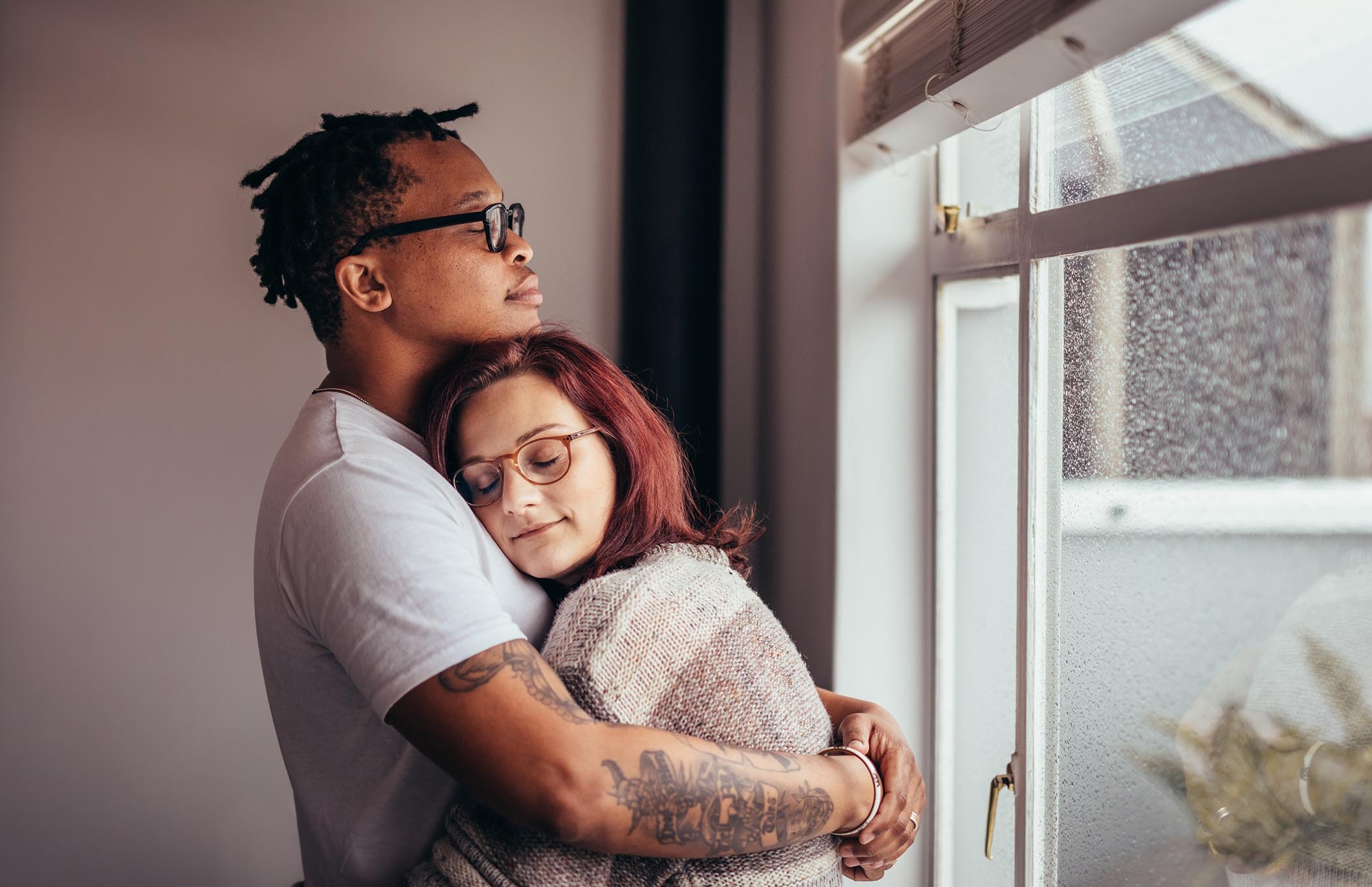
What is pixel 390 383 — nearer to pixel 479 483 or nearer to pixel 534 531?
pixel 479 483

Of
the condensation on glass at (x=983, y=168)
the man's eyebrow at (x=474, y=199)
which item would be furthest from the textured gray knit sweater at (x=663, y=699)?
the condensation on glass at (x=983, y=168)

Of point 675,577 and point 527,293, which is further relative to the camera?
point 527,293

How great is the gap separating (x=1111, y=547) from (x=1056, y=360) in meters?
0.30

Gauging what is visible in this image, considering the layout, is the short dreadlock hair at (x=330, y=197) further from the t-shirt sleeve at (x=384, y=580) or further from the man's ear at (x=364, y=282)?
the t-shirt sleeve at (x=384, y=580)

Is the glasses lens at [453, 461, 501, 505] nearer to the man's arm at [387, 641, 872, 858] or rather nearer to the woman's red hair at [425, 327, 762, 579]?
the woman's red hair at [425, 327, 762, 579]

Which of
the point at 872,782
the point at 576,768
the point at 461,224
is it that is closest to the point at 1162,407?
the point at 872,782

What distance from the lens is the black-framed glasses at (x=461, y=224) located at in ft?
4.70

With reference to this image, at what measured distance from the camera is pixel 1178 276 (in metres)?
1.09

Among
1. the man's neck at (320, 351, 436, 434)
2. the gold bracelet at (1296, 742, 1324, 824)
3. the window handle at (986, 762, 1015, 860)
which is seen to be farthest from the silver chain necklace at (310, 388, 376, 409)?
the gold bracelet at (1296, 742, 1324, 824)

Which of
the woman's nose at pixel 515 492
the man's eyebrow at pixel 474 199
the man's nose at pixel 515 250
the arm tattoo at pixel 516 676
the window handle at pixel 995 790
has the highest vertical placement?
the man's eyebrow at pixel 474 199

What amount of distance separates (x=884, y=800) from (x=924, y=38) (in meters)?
1.18

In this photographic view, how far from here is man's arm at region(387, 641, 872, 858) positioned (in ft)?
3.18

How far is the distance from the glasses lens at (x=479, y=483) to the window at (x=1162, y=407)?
2.65ft

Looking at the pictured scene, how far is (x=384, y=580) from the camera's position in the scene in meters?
1.03
